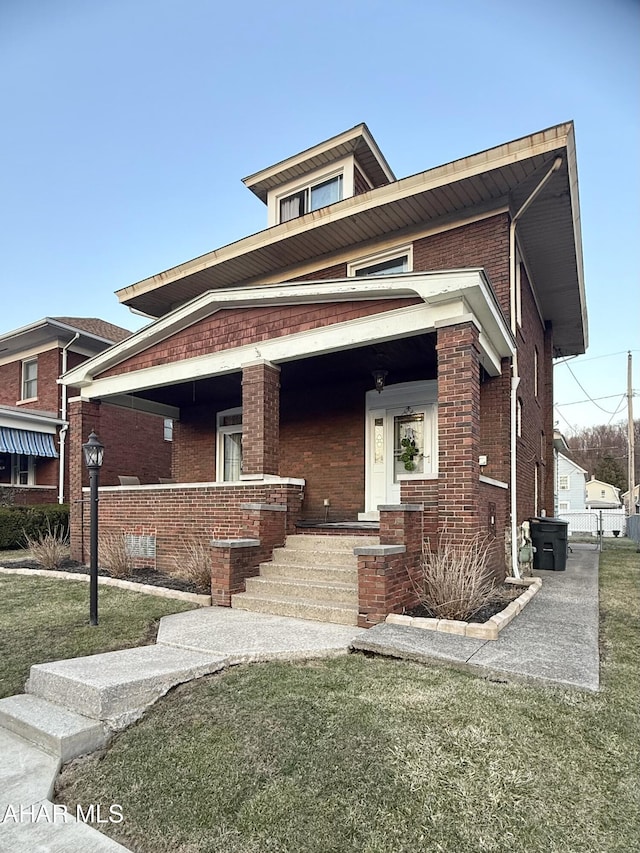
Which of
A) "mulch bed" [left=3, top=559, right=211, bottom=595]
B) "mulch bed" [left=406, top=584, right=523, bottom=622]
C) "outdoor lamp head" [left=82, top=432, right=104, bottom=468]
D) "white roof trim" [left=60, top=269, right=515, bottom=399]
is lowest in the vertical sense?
"mulch bed" [left=3, top=559, right=211, bottom=595]

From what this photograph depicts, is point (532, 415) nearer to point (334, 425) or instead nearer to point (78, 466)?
point (334, 425)

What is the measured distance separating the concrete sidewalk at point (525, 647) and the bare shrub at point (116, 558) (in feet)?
16.1

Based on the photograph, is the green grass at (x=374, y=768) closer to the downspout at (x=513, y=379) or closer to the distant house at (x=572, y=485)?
the downspout at (x=513, y=379)

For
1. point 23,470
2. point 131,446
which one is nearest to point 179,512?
point 131,446

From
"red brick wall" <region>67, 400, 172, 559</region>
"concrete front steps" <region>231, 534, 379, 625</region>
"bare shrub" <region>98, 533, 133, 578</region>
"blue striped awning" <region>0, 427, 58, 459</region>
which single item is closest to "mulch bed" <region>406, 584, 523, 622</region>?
"concrete front steps" <region>231, 534, 379, 625</region>

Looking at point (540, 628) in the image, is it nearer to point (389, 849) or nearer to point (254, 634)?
point (254, 634)

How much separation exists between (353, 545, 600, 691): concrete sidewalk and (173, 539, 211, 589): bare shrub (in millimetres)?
3031

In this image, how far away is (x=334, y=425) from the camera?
33.1 ft

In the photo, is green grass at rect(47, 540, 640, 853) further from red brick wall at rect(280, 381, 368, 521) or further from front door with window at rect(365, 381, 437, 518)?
red brick wall at rect(280, 381, 368, 521)

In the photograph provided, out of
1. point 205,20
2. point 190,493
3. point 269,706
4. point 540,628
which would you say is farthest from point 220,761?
point 205,20

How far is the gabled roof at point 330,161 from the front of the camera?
10484 millimetres

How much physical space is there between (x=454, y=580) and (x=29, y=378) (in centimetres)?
1727

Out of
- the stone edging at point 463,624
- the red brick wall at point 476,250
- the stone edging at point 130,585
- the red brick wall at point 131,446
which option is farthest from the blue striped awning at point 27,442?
the stone edging at point 463,624

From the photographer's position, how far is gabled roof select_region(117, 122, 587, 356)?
25.5 feet
